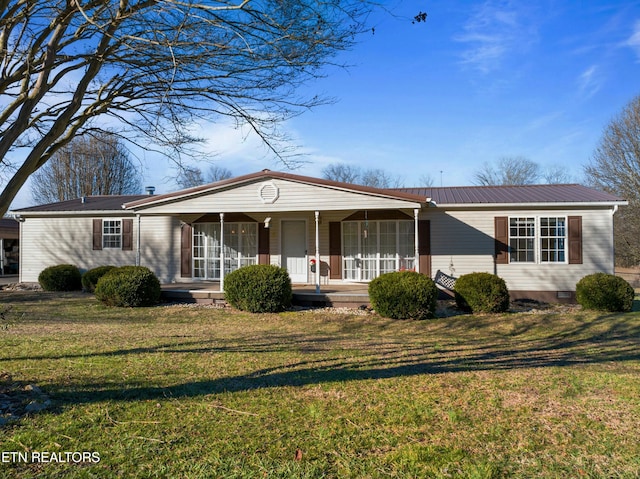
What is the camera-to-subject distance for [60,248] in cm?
1698

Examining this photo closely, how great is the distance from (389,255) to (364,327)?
473cm

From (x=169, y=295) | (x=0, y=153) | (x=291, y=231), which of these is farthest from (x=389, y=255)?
(x=0, y=153)

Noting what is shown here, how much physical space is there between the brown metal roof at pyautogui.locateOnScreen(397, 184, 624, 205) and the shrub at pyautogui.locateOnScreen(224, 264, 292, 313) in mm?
5417

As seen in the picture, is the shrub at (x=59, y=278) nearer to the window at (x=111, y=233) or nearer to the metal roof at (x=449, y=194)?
the window at (x=111, y=233)

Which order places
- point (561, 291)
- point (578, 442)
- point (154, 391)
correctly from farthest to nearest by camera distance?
point (561, 291), point (154, 391), point (578, 442)

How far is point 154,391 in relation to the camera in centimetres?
474

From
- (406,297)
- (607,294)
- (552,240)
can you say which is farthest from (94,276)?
(607,294)

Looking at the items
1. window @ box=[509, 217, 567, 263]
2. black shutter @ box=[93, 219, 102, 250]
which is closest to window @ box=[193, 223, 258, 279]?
black shutter @ box=[93, 219, 102, 250]

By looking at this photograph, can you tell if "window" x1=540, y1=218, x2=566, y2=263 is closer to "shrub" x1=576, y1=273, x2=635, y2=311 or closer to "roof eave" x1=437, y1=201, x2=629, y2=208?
"roof eave" x1=437, y1=201, x2=629, y2=208

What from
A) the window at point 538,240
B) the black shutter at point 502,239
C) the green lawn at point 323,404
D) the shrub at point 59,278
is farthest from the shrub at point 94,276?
the window at point 538,240

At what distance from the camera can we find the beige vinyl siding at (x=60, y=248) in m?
16.5

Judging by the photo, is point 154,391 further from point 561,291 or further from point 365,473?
point 561,291

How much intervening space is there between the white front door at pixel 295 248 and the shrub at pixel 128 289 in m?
4.34

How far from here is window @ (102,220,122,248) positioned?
54.0 ft
